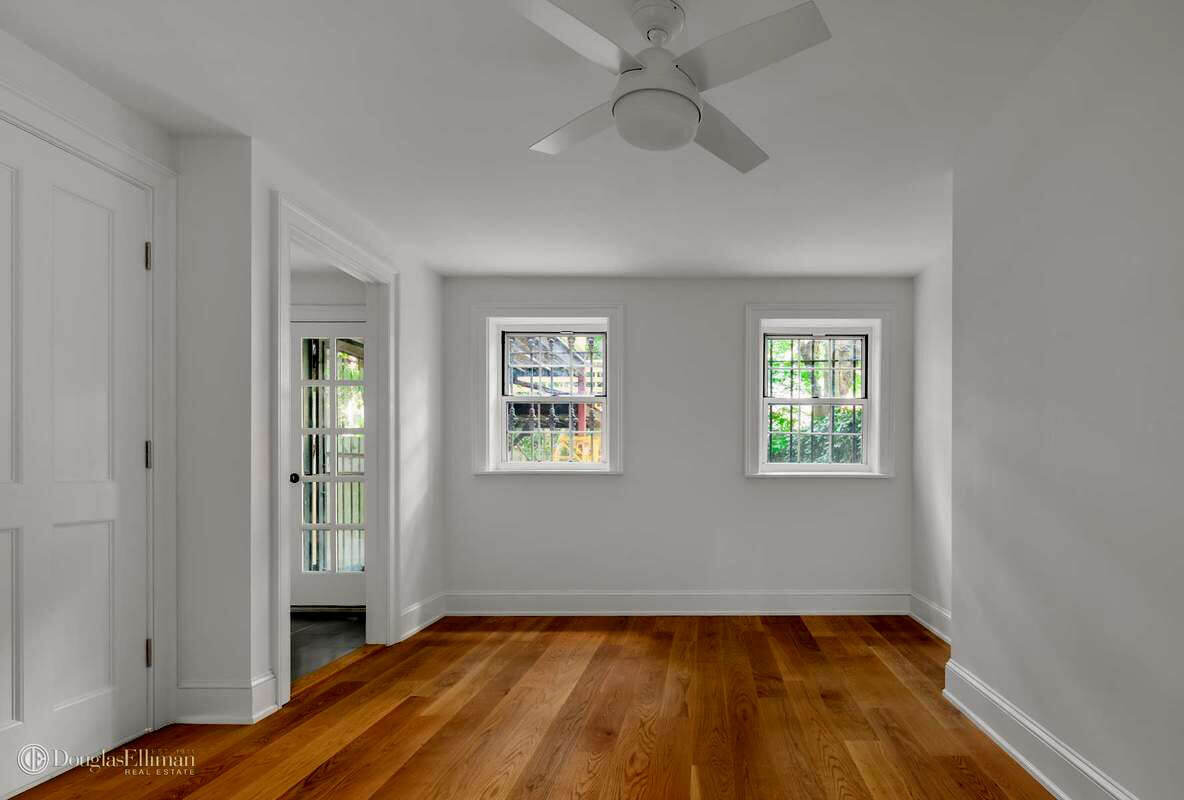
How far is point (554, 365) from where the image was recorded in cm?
555

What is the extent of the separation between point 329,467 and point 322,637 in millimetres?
1286

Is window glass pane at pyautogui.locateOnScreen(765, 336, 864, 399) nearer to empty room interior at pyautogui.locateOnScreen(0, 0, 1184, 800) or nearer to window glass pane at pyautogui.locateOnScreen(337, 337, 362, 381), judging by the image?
empty room interior at pyautogui.locateOnScreen(0, 0, 1184, 800)

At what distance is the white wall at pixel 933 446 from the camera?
4.57m

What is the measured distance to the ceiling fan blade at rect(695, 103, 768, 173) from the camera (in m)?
2.19

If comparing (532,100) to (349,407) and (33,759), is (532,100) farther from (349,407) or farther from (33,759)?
(349,407)

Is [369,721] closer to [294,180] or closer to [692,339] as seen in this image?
[294,180]

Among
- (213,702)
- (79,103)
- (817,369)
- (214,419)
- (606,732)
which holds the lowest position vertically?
(606,732)

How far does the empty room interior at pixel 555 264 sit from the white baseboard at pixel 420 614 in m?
0.04

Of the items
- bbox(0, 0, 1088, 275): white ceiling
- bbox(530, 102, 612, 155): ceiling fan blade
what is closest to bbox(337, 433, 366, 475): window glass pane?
bbox(0, 0, 1088, 275): white ceiling

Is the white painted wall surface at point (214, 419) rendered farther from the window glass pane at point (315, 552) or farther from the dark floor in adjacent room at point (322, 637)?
the window glass pane at point (315, 552)

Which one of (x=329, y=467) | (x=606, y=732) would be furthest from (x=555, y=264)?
(x=606, y=732)

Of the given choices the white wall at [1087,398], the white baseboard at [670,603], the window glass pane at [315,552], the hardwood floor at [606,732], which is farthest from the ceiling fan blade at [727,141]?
the window glass pane at [315,552]

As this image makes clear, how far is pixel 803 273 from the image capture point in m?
5.18

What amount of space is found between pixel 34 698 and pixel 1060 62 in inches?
149
